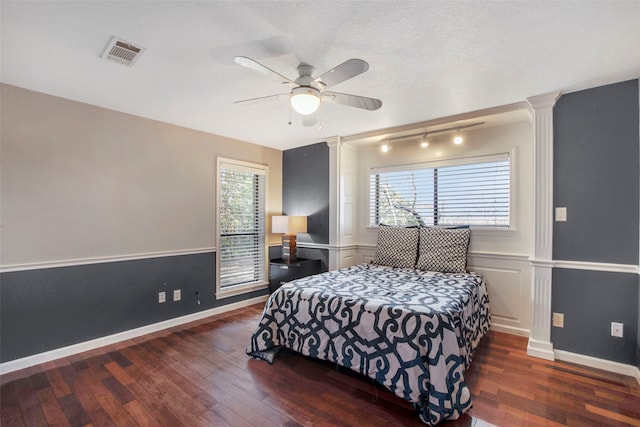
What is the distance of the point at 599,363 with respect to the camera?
7.97 feet

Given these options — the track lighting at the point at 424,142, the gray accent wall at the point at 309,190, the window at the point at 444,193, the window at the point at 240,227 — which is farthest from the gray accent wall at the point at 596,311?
the window at the point at 240,227

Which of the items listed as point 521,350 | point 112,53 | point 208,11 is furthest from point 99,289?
point 521,350

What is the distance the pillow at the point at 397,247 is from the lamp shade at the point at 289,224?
45.3 inches

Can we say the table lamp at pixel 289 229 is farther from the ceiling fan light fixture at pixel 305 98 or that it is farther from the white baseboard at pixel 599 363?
the white baseboard at pixel 599 363

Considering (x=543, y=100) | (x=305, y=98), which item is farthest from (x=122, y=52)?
(x=543, y=100)

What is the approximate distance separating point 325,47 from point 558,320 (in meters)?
3.03

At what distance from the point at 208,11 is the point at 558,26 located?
2.01 m

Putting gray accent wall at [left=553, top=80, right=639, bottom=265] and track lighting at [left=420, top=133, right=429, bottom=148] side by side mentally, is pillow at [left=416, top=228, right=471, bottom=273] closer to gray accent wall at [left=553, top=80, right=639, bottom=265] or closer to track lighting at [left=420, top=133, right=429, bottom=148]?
gray accent wall at [left=553, top=80, right=639, bottom=265]

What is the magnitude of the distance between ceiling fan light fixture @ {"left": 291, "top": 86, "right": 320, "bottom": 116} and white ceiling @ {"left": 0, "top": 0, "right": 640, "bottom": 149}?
0.21 m

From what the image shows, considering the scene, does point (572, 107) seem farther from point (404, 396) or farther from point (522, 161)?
point (404, 396)

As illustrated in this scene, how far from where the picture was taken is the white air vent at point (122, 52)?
6.15 ft

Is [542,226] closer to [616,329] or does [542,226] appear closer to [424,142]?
[616,329]

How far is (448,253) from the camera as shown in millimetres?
3305

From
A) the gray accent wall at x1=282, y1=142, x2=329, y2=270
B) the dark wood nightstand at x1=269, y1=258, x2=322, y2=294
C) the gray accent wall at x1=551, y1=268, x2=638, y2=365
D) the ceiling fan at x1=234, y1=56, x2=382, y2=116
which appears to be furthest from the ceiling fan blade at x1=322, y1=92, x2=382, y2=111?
the dark wood nightstand at x1=269, y1=258, x2=322, y2=294
